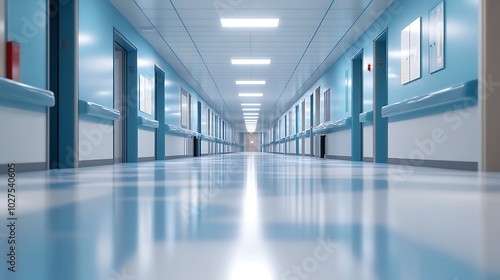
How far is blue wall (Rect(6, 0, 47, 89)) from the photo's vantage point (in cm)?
405

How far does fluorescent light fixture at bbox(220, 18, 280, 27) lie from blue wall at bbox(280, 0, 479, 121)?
81.9 inches

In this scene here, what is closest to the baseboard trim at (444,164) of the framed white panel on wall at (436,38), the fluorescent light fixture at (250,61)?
the framed white panel on wall at (436,38)

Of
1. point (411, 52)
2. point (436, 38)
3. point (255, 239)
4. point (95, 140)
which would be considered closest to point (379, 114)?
point (411, 52)

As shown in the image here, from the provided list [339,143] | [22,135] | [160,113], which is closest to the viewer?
[22,135]

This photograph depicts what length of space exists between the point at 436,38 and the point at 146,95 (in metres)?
6.39

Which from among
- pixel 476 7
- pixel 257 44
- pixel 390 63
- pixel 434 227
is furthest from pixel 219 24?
pixel 434 227

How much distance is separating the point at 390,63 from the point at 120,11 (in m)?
5.14

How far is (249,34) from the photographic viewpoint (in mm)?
8586

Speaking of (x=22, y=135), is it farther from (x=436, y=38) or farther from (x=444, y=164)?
(x=436, y=38)

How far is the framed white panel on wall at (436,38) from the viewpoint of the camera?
5.05 metres

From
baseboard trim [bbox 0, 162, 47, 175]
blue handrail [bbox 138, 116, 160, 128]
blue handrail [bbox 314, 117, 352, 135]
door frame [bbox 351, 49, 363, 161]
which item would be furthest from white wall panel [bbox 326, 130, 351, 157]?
baseboard trim [bbox 0, 162, 47, 175]

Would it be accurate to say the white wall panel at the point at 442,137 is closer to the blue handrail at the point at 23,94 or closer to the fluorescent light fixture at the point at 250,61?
the blue handrail at the point at 23,94

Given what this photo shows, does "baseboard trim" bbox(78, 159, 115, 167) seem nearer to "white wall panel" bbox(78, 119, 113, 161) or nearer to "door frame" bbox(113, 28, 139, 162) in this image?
"white wall panel" bbox(78, 119, 113, 161)

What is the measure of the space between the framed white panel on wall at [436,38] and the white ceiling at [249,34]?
5.20 ft
